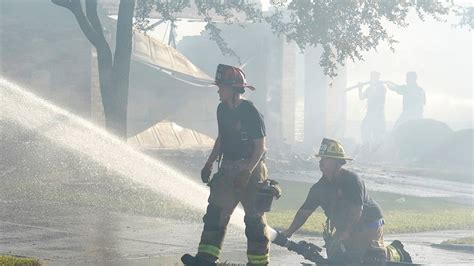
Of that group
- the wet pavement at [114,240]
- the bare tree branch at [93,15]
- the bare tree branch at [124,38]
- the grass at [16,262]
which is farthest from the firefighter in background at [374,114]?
the grass at [16,262]

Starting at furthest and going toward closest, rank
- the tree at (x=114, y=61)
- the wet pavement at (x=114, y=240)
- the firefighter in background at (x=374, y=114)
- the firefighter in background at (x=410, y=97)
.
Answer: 1. the firefighter in background at (x=374, y=114)
2. the firefighter in background at (x=410, y=97)
3. the tree at (x=114, y=61)
4. the wet pavement at (x=114, y=240)

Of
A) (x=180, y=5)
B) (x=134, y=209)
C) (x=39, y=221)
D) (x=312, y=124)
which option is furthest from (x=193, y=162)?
(x=312, y=124)

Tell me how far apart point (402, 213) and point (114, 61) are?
6.95 metres

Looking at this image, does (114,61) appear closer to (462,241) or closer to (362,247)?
(462,241)

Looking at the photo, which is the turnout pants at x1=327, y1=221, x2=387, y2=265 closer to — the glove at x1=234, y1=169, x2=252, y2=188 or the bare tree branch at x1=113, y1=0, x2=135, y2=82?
the glove at x1=234, y1=169, x2=252, y2=188

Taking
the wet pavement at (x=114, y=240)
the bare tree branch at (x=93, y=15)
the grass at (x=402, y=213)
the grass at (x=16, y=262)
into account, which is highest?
the bare tree branch at (x=93, y=15)

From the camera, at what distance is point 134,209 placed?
1556 centimetres

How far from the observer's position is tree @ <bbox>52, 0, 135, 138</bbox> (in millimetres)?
20109

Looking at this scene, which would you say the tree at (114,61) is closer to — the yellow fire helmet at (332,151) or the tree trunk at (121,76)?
the tree trunk at (121,76)

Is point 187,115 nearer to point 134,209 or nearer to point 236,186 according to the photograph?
point 134,209

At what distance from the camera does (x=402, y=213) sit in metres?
19.4

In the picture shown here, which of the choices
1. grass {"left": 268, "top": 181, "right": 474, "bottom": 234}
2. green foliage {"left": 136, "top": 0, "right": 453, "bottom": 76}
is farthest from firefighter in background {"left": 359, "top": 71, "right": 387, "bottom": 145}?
green foliage {"left": 136, "top": 0, "right": 453, "bottom": 76}

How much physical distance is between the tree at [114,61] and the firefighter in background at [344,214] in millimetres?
11122

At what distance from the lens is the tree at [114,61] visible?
20.1 meters
